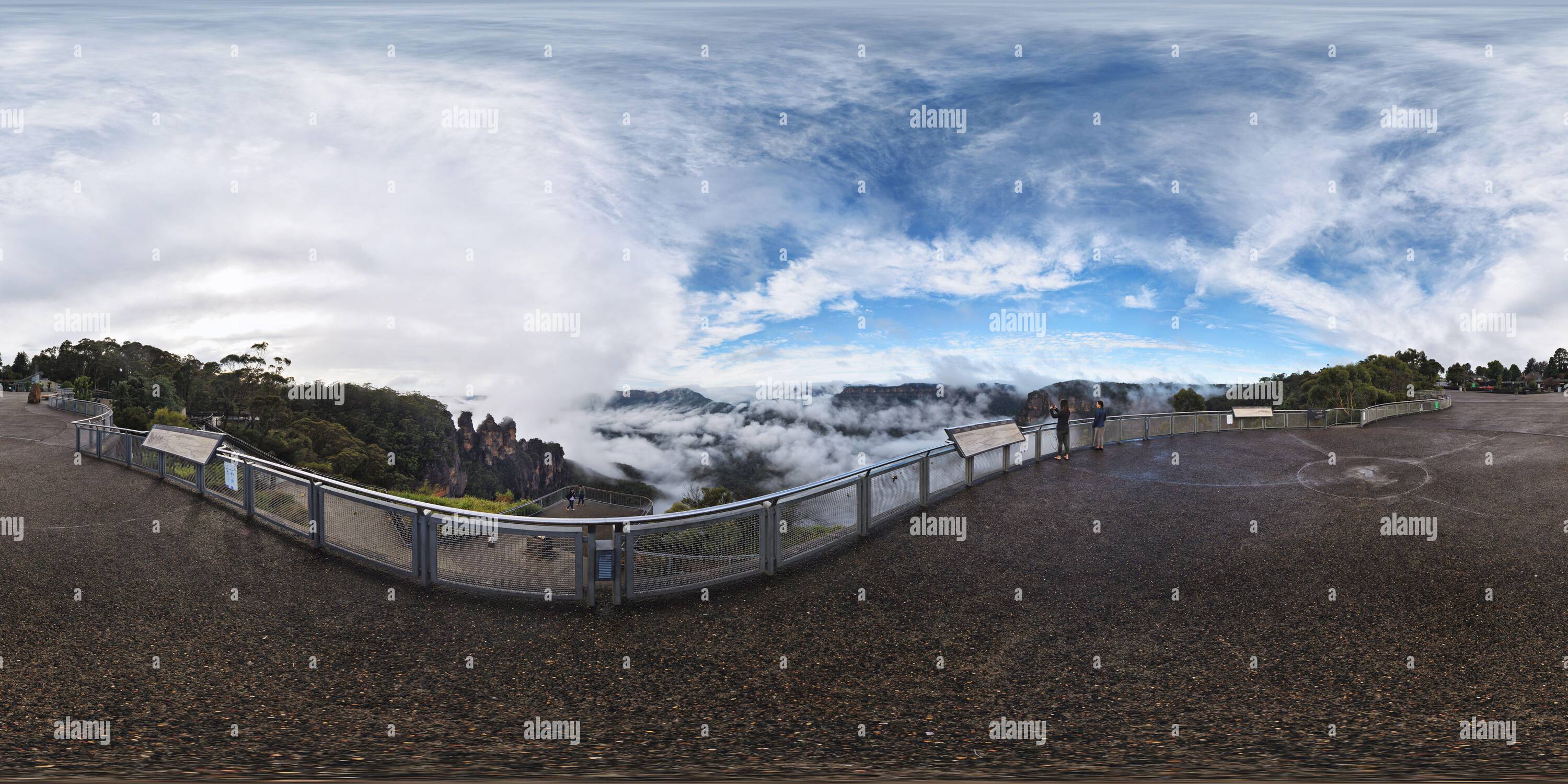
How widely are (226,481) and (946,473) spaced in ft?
37.2

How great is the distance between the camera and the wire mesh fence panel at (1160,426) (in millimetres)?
19953

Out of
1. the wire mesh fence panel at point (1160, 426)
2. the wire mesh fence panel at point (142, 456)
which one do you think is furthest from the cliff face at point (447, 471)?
the wire mesh fence panel at point (1160, 426)

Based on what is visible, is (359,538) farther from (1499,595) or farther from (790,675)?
(1499,595)

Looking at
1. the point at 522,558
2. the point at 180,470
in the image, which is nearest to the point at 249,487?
the point at 180,470

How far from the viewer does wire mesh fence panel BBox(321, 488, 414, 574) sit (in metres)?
8.34

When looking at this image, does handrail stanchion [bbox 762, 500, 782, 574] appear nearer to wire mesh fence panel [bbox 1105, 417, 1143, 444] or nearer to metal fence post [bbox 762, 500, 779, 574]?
metal fence post [bbox 762, 500, 779, 574]

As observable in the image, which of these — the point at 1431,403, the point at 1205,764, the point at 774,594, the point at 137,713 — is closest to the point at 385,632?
A: the point at 137,713

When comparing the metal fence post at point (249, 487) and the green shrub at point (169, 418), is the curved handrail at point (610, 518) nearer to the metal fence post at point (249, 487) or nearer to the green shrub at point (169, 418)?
the metal fence post at point (249, 487)

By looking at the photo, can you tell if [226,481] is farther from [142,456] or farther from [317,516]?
[142,456]

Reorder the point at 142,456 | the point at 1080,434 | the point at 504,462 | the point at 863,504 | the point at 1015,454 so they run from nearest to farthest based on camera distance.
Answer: the point at 863,504
the point at 1015,454
the point at 142,456
the point at 1080,434
the point at 504,462

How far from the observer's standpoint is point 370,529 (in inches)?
343

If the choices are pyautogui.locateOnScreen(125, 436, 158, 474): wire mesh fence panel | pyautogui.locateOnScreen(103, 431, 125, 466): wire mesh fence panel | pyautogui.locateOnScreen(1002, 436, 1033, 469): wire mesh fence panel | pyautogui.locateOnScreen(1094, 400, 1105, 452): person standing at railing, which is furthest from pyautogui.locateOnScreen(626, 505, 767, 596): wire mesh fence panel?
pyautogui.locateOnScreen(103, 431, 125, 466): wire mesh fence panel

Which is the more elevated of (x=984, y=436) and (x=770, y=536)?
(x=984, y=436)

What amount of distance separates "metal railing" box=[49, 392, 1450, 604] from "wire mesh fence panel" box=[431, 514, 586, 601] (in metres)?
0.01
